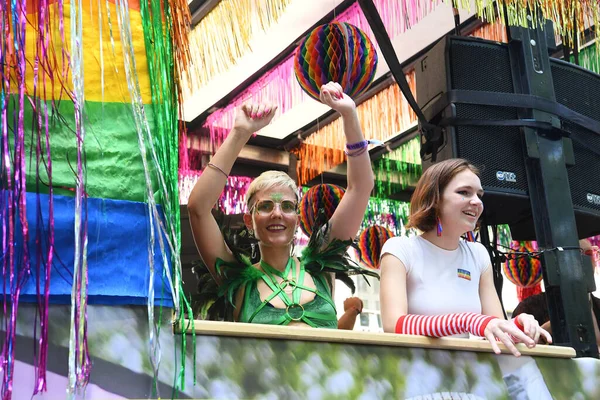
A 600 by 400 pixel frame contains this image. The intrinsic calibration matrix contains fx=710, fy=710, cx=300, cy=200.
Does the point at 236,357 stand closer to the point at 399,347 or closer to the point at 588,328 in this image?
the point at 399,347

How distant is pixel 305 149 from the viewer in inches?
197

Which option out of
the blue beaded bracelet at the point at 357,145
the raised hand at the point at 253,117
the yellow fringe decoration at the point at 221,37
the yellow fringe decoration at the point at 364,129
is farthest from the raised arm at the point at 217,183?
the yellow fringe decoration at the point at 364,129

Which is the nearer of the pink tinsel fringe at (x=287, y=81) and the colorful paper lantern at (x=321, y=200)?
the pink tinsel fringe at (x=287, y=81)

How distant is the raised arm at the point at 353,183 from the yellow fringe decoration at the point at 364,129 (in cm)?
262

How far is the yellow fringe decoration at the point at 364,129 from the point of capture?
14.4 ft

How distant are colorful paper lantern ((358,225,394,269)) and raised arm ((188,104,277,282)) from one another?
3.26 metres

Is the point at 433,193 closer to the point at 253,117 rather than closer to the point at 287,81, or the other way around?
the point at 253,117

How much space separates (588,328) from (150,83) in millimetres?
1410

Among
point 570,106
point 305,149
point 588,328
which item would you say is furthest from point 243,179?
point 588,328

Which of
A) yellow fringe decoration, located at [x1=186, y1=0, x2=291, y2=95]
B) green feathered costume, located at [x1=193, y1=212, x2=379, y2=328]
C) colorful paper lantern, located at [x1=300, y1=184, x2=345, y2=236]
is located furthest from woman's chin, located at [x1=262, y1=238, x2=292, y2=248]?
colorful paper lantern, located at [x1=300, y1=184, x2=345, y2=236]

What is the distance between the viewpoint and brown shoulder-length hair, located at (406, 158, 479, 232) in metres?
1.69

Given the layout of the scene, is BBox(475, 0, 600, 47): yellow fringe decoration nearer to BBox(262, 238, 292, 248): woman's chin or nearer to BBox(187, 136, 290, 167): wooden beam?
BBox(262, 238, 292, 248): woman's chin

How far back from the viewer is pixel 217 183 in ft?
4.80

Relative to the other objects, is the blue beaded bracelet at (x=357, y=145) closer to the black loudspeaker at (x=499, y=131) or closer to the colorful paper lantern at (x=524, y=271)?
the black loudspeaker at (x=499, y=131)
